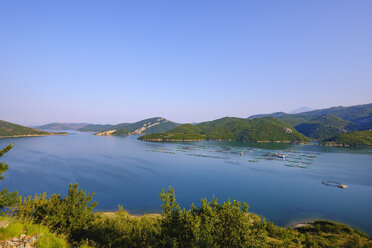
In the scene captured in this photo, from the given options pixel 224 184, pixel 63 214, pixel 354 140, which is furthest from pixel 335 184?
pixel 354 140

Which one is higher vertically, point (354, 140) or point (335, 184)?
point (354, 140)

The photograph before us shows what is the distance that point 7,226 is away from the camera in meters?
10.4

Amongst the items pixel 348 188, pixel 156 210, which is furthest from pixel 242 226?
pixel 348 188

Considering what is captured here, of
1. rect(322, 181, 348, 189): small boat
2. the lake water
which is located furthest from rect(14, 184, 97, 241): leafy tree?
rect(322, 181, 348, 189): small boat

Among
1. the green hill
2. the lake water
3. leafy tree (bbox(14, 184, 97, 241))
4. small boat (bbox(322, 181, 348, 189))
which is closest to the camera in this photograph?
leafy tree (bbox(14, 184, 97, 241))

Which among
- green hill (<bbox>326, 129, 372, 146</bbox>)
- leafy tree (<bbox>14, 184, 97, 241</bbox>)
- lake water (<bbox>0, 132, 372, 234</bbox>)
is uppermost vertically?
green hill (<bbox>326, 129, 372, 146</bbox>)

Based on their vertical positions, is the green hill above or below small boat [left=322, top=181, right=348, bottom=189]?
above

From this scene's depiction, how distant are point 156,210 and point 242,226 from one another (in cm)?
3651

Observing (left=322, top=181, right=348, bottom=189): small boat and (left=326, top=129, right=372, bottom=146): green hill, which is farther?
(left=326, top=129, right=372, bottom=146): green hill

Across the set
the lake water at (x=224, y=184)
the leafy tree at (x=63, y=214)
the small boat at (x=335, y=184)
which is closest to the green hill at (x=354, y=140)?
the lake water at (x=224, y=184)

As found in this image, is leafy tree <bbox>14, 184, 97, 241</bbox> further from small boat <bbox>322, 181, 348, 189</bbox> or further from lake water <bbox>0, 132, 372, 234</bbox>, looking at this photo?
small boat <bbox>322, 181, 348, 189</bbox>

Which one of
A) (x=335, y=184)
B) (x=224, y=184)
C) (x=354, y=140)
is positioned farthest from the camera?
(x=354, y=140)

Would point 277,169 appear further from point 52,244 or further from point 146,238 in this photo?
point 52,244

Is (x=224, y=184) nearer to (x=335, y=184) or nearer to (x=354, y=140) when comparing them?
(x=335, y=184)
